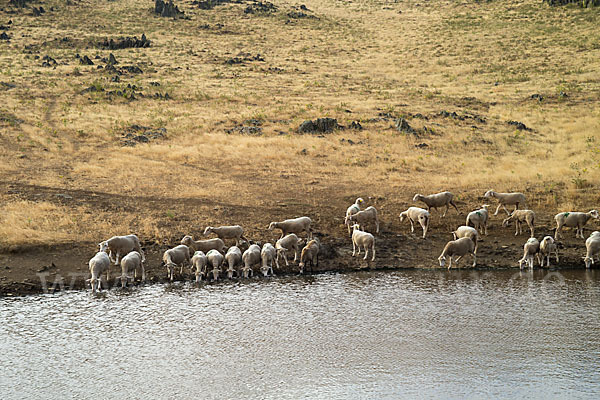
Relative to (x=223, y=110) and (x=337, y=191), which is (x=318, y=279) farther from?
(x=223, y=110)

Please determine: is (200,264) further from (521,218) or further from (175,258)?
(521,218)

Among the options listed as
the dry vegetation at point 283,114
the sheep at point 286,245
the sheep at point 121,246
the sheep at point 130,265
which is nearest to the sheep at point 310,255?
the sheep at point 286,245

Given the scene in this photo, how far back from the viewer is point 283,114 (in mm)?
43312

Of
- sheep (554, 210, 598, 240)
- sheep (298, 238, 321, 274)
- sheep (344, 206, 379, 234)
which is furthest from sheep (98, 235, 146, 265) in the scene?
sheep (554, 210, 598, 240)

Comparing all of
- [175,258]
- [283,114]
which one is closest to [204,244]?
[175,258]

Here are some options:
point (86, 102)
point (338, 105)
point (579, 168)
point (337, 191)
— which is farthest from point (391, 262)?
point (86, 102)

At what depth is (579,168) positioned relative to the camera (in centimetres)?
3000

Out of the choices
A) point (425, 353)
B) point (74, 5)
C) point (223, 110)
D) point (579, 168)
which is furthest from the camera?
point (74, 5)

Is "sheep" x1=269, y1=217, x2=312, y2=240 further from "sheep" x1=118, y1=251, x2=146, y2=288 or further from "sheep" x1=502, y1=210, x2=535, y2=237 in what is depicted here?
"sheep" x1=502, y1=210, x2=535, y2=237

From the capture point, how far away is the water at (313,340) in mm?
10953

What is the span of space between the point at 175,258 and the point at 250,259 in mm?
2284

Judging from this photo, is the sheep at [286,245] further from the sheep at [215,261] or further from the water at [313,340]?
the sheep at [215,261]

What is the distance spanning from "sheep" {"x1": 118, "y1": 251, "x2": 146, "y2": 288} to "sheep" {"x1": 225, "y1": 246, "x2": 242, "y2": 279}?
8.29 ft

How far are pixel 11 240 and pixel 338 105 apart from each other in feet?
102
